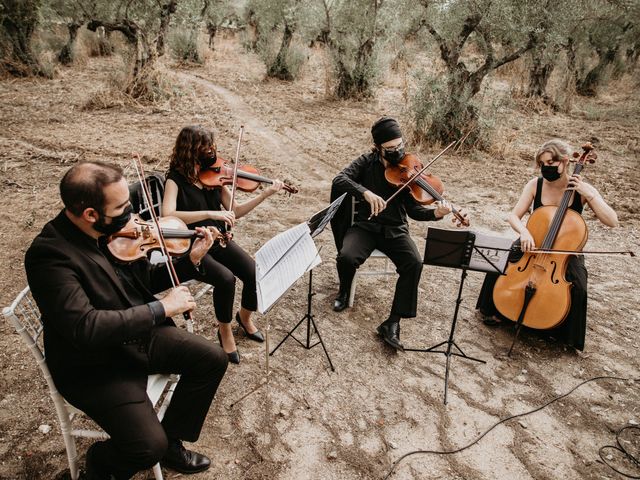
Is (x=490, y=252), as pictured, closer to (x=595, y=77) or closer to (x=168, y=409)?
(x=168, y=409)

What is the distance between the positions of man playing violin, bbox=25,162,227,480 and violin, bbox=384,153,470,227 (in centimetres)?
209

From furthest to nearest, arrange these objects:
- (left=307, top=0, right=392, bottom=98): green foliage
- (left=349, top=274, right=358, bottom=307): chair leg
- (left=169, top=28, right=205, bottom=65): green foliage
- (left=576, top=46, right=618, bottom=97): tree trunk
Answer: (left=169, top=28, right=205, bottom=65): green foliage < (left=576, top=46, right=618, bottom=97): tree trunk < (left=307, top=0, right=392, bottom=98): green foliage < (left=349, top=274, right=358, bottom=307): chair leg

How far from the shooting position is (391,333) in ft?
11.0

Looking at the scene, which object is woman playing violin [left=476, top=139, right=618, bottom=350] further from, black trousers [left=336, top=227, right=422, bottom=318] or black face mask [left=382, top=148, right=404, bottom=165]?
black face mask [left=382, top=148, right=404, bottom=165]

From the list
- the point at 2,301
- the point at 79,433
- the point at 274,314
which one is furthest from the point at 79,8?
the point at 79,433

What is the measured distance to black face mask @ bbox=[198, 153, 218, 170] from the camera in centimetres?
308

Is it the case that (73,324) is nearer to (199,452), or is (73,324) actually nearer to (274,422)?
(199,452)

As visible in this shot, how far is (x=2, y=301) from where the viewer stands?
3461mm

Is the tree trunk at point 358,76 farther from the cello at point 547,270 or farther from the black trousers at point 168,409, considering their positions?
the black trousers at point 168,409

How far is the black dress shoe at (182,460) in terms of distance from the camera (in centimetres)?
227

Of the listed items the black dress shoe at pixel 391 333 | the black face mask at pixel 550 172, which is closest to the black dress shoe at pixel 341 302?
the black dress shoe at pixel 391 333

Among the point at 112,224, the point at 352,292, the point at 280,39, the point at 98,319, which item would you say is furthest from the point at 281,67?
the point at 98,319

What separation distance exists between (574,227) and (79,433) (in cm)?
331

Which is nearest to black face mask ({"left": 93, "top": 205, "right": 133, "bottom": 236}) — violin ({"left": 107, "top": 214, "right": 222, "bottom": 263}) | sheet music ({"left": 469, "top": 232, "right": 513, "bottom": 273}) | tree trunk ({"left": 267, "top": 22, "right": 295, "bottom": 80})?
violin ({"left": 107, "top": 214, "right": 222, "bottom": 263})
